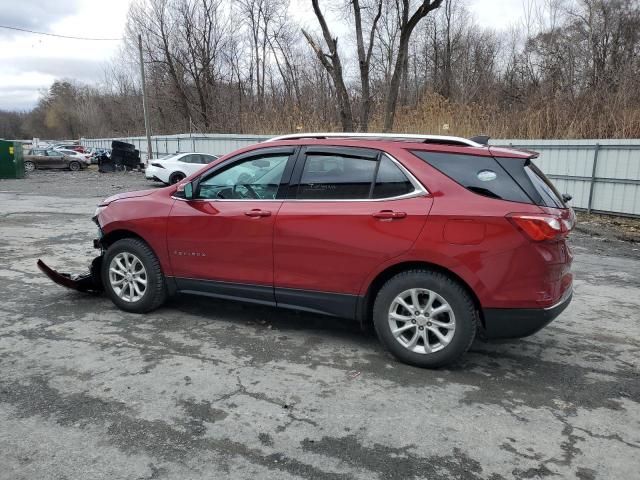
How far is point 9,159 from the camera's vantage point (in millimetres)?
25328

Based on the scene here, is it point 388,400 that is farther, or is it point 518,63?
point 518,63

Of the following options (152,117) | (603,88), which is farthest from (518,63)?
(152,117)

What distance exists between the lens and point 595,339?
454 centimetres

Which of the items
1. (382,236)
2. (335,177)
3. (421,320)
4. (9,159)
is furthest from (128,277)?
(9,159)

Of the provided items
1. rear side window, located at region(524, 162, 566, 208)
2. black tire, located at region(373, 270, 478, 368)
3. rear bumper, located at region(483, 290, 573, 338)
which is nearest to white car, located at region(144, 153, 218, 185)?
black tire, located at region(373, 270, 478, 368)

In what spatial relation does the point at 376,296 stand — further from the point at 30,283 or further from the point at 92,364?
the point at 30,283

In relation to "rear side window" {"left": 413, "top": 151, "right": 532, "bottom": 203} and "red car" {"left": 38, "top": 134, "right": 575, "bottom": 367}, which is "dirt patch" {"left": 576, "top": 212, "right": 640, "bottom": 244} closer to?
"red car" {"left": 38, "top": 134, "right": 575, "bottom": 367}

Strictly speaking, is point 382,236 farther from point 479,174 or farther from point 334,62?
point 334,62

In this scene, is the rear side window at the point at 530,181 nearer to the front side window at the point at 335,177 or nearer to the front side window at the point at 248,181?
the front side window at the point at 335,177

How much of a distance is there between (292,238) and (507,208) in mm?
1680

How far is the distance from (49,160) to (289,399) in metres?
34.0

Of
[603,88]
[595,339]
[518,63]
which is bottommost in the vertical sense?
[595,339]

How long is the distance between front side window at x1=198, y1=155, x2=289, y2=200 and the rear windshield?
4.37ft

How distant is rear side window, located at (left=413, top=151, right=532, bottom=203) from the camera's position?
3574 millimetres
